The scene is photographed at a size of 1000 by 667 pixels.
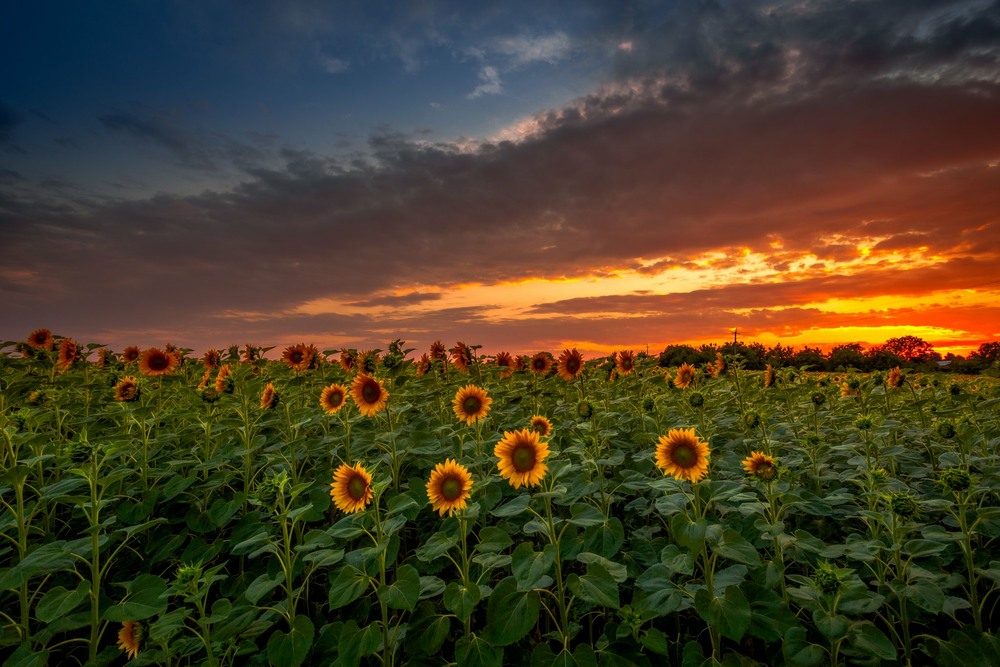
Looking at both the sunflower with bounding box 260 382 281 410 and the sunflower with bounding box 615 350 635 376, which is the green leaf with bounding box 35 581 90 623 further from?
the sunflower with bounding box 615 350 635 376

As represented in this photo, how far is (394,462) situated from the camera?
4.23m

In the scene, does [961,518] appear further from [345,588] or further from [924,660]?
[345,588]

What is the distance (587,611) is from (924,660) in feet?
6.58

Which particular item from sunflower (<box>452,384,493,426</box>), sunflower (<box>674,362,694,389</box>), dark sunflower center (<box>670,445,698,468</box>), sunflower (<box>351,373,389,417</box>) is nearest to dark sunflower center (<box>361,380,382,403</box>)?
sunflower (<box>351,373,389,417</box>)

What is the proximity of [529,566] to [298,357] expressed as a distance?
448 centimetres

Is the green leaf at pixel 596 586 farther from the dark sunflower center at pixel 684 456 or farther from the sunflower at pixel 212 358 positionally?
the sunflower at pixel 212 358

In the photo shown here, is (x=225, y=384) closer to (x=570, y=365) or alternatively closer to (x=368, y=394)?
(x=368, y=394)

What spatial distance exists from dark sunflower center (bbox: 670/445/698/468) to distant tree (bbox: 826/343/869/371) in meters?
15.4

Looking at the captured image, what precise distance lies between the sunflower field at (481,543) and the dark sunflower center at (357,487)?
0.01 m

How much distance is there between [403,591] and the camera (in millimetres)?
2883

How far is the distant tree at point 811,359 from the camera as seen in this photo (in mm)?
16605

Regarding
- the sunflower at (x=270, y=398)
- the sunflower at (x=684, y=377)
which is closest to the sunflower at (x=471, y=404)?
the sunflower at (x=270, y=398)

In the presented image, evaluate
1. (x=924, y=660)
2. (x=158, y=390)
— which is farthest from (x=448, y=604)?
(x=158, y=390)

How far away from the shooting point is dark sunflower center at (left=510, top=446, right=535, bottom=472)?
3334 mm
